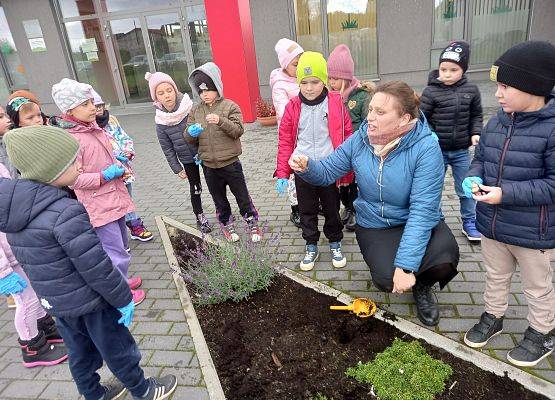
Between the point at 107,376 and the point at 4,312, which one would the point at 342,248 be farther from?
the point at 4,312

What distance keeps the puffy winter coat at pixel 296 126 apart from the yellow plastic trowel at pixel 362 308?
3.70 ft

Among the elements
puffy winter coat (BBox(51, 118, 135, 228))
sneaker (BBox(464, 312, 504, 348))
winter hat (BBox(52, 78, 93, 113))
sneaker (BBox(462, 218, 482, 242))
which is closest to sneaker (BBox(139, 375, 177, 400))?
puffy winter coat (BBox(51, 118, 135, 228))

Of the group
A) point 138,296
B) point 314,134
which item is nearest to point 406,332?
point 314,134

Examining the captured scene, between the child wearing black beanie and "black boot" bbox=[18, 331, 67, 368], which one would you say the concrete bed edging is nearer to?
the child wearing black beanie

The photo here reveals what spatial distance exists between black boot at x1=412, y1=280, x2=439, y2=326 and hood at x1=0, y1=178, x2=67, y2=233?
2443mm

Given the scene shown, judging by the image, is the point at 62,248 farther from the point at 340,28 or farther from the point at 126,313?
the point at 340,28

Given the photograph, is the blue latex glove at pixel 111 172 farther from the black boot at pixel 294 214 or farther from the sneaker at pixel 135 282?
the black boot at pixel 294 214

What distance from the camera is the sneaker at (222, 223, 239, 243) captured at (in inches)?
166

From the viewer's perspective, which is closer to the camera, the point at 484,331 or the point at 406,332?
the point at 484,331

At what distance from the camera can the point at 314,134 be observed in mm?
3545

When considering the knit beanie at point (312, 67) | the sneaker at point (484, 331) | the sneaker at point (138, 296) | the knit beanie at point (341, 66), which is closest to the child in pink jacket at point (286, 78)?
the knit beanie at point (341, 66)

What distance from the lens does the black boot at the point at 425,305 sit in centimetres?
289

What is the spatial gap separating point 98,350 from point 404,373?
6.03 feet

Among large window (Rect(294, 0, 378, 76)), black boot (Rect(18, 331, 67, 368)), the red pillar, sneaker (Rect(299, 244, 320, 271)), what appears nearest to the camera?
black boot (Rect(18, 331, 67, 368))
